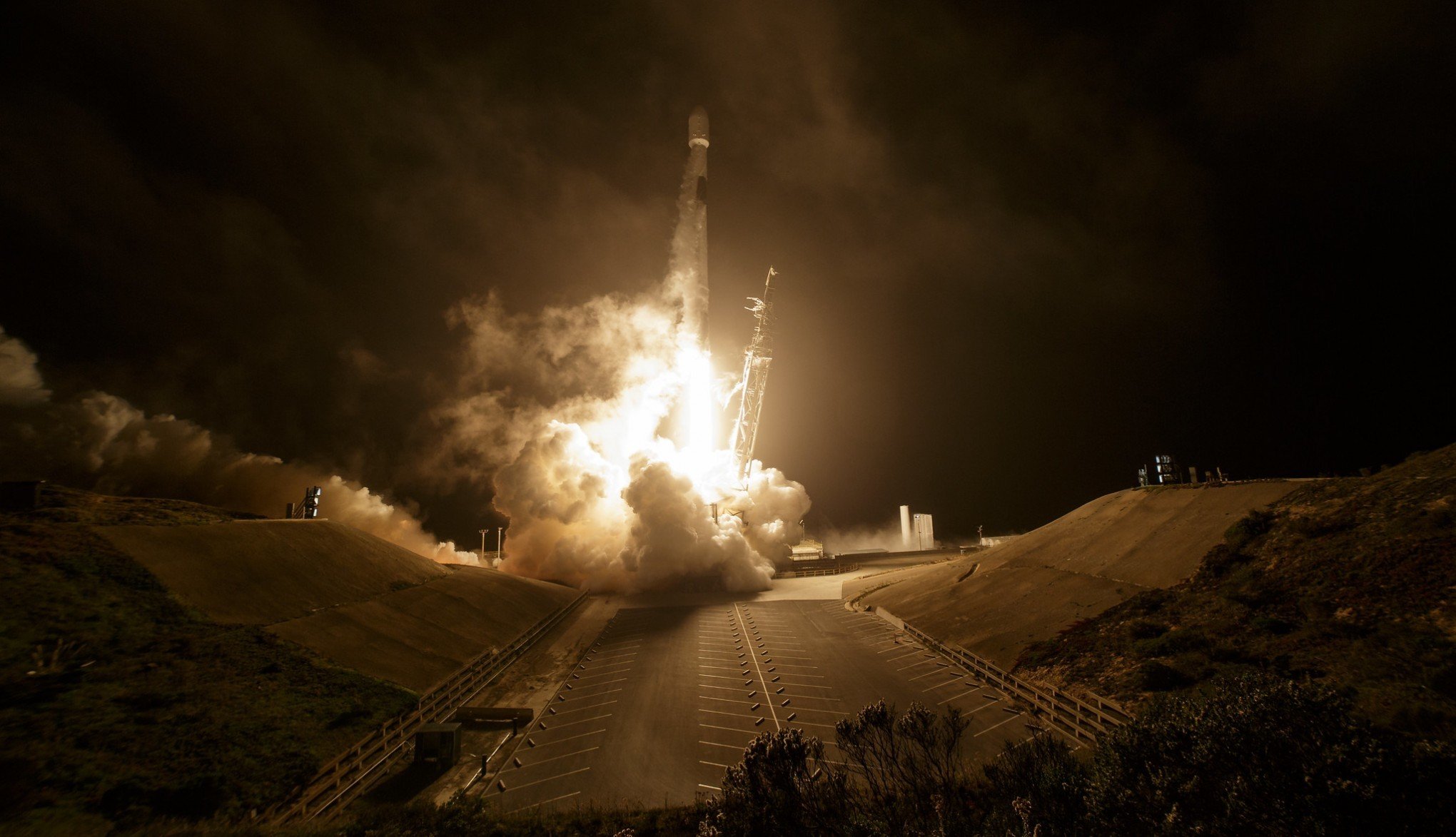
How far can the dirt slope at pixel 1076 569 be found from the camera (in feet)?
108

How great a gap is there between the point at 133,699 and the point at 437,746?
9092mm

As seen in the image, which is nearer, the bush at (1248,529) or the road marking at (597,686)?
the road marking at (597,686)

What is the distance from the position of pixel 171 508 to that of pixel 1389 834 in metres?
50.8

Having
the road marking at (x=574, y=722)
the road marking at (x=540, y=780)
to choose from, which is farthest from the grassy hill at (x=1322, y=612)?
the road marking at (x=540, y=780)

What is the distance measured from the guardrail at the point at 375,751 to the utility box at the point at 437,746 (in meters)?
1.25

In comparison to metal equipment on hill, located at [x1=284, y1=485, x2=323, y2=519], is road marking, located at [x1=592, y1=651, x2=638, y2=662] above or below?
below

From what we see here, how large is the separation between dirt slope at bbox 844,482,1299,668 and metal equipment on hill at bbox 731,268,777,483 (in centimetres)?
2872

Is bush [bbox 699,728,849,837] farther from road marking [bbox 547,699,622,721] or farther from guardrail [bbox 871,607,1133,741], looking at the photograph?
road marking [bbox 547,699,622,721]

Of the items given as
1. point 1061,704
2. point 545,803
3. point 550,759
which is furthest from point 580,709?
point 1061,704

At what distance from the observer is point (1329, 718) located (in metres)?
13.2

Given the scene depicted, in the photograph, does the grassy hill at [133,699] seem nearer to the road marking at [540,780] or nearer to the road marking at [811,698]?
the road marking at [540,780]

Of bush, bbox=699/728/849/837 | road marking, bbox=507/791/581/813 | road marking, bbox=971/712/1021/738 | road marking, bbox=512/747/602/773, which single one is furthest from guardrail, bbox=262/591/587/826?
road marking, bbox=971/712/1021/738

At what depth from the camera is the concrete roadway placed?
2055cm

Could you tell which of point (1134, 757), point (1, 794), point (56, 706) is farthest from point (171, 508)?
point (1134, 757)
